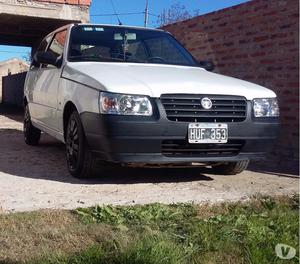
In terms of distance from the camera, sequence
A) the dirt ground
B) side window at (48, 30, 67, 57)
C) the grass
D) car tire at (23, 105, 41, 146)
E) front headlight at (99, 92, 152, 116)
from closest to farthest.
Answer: the grass, the dirt ground, front headlight at (99, 92, 152, 116), side window at (48, 30, 67, 57), car tire at (23, 105, 41, 146)

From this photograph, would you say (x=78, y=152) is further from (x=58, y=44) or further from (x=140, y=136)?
(x=58, y=44)

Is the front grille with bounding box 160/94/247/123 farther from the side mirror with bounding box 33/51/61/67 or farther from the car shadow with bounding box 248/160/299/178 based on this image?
the side mirror with bounding box 33/51/61/67

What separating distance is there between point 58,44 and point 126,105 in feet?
8.35

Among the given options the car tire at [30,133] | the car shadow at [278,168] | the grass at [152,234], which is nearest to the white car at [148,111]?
the car shadow at [278,168]

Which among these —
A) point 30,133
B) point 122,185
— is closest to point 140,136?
point 122,185

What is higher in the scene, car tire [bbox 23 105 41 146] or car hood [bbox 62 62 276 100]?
car hood [bbox 62 62 276 100]

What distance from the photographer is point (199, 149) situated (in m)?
5.27

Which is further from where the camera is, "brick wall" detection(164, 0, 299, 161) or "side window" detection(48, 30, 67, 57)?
"brick wall" detection(164, 0, 299, 161)

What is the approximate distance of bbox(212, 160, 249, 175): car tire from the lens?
6.08 metres

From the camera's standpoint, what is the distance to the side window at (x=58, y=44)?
6695mm

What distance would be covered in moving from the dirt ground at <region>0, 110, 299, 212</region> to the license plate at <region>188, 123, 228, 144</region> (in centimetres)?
52

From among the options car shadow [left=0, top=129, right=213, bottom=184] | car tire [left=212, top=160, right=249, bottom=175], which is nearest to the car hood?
car tire [left=212, top=160, right=249, bottom=175]

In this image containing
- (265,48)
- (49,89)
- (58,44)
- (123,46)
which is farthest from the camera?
(265,48)

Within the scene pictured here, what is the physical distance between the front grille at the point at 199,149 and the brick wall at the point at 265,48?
1811 mm
